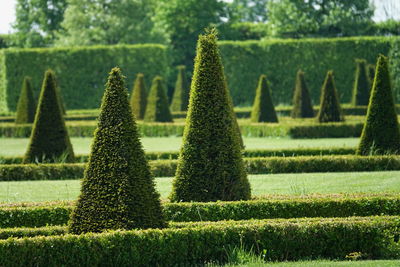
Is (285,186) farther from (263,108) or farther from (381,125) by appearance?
(263,108)

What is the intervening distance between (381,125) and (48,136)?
23.6 ft

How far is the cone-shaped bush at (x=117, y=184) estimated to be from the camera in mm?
9055

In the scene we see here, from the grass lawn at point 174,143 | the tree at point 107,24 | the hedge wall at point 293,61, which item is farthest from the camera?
the tree at point 107,24

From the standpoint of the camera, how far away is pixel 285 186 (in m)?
14.3

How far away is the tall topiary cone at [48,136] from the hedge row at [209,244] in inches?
365

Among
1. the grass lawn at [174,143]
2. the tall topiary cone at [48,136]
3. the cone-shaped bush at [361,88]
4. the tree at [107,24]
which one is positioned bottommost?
the grass lawn at [174,143]

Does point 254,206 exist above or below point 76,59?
below

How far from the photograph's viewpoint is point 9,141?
27516mm

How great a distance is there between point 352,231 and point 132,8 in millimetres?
47197

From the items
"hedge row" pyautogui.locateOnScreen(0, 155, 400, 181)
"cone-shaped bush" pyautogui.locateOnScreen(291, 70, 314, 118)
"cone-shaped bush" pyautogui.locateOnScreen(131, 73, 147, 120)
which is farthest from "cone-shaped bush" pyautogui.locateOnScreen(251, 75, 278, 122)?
"hedge row" pyautogui.locateOnScreen(0, 155, 400, 181)

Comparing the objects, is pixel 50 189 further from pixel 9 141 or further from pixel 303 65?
pixel 303 65

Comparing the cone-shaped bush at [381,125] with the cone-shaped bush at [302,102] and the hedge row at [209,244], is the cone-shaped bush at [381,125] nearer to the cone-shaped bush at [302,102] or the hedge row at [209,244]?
the hedge row at [209,244]

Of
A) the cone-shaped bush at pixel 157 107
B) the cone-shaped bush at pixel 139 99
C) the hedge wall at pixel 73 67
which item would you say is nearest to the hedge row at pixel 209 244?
the cone-shaped bush at pixel 157 107

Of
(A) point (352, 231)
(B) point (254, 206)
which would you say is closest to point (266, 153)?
(B) point (254, 206)
